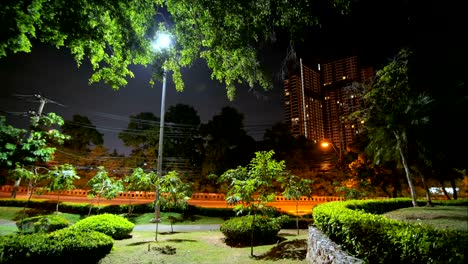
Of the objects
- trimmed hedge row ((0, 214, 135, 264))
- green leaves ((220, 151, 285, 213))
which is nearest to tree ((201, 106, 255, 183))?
green leaves ((220, 151, 285, 213))

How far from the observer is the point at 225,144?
3231 centimetres

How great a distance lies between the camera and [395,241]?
4906 mm

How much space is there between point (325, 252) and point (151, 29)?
22.8 feet

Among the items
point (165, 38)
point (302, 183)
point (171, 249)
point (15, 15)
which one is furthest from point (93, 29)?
point (302, 183)

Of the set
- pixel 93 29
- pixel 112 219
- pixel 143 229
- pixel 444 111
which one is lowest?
pixel 143 229

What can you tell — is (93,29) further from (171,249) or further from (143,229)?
(143,229)

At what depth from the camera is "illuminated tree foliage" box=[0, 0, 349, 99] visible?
5.09 m

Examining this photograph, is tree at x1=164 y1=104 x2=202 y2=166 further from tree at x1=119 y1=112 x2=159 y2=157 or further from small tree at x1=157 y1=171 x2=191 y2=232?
small tree at x1=157 y1=171 x2=191 y2=232

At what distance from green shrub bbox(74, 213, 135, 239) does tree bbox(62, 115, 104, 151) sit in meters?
25.9

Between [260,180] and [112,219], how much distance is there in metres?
8.30

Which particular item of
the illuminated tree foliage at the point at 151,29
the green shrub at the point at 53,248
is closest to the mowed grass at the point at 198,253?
the green shrub at the point at 53,248

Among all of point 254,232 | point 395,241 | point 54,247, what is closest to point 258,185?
point 254,232

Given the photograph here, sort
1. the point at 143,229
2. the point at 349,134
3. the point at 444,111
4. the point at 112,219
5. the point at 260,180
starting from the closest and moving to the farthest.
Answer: the point at 444,111 < the point at 260,180 < the point at 112,219 < the point at 143,229 < the point at 349,134

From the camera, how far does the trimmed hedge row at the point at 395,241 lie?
13.1 feet
